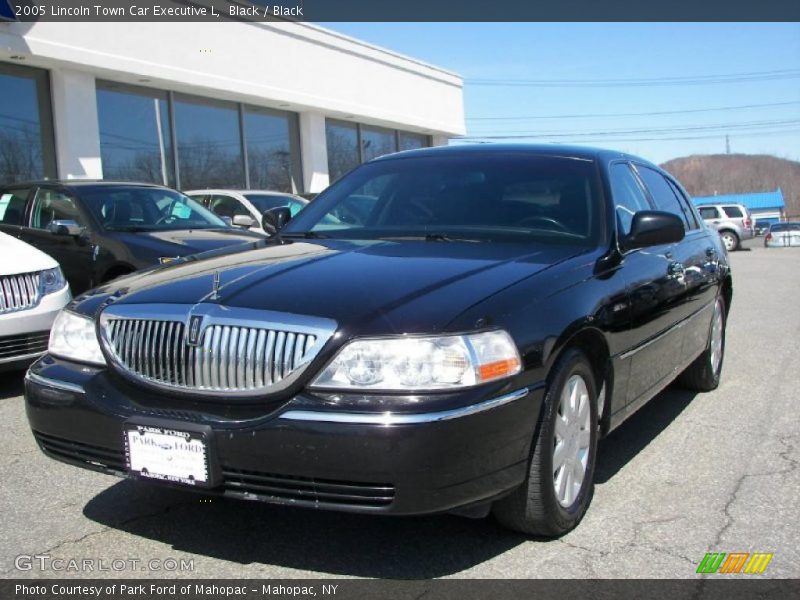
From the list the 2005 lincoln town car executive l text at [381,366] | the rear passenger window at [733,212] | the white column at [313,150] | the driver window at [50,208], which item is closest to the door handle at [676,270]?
the 2005 lincoln town car executive l text at [381,366]

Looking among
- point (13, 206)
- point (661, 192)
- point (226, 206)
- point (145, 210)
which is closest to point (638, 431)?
point (661, 192)

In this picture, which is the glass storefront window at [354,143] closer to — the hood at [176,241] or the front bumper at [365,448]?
the hood at [176,241]

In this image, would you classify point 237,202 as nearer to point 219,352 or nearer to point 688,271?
point 688,271

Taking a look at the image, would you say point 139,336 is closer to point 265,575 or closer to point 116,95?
point 265,575

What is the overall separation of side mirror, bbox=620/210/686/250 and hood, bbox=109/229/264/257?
12.8 ft

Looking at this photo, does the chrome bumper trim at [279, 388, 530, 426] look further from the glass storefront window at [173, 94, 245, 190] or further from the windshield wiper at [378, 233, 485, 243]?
the glass storefront window at [173, 94, 245, 190]

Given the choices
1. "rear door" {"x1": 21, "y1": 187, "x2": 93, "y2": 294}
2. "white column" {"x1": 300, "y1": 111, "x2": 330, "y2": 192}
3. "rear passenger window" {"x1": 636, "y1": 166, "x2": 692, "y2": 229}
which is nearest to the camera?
"rear passenger window" {"x1": 636, "y1": 166, "x2": 692, "y2": 229}

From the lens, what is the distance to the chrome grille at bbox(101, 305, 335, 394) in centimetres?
279

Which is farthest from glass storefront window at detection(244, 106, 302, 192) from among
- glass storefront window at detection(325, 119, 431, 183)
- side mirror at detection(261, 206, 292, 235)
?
side mirror at detection(261, 206, 292, 235)

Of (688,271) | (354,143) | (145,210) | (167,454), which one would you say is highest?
(354,143)

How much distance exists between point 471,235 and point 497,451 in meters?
1.45

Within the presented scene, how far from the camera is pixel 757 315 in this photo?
1024cm

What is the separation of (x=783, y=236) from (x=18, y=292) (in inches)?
1329

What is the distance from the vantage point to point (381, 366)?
2.72 meters
